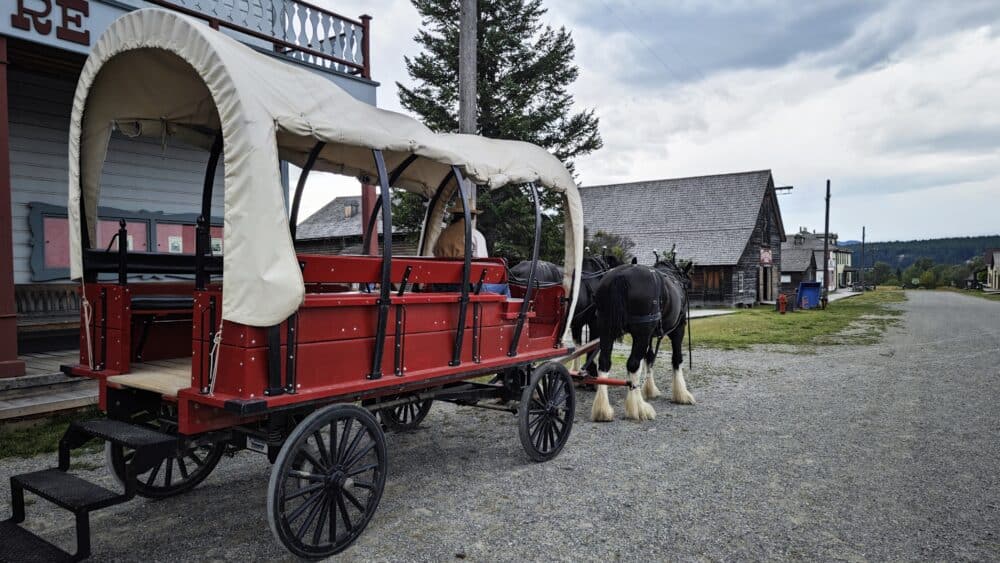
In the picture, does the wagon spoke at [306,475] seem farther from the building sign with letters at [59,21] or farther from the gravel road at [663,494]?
the building sign with letters at [59,21]

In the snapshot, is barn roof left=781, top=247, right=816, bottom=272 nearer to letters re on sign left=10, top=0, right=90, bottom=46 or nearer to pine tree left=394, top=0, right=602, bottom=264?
pine tree left=394, top=0, right=602, bottom=264

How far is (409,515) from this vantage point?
402 cm

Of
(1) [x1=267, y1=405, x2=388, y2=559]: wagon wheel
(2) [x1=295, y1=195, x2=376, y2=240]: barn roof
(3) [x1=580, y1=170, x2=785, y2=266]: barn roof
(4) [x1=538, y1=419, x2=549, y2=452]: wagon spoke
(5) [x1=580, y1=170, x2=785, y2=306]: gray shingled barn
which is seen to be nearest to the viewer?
(1) [x1=267, y1=405, x2=388, y2=559]: wagon wheel

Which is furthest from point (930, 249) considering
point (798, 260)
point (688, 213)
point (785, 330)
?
point (785, 330)

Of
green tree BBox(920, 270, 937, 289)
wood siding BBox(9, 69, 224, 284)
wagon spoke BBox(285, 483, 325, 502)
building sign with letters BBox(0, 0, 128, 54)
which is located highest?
building sign with letters BBox(0, 0, 128, 54)

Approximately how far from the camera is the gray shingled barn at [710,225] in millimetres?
30297

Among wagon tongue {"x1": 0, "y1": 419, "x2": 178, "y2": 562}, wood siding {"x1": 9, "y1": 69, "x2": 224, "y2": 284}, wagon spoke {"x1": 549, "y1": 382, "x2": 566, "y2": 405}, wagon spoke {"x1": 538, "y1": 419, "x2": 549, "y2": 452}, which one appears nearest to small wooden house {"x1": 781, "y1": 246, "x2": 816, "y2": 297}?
wood siding {"x1": 9, "y1": 69, "x2": 224, "y2": 284}

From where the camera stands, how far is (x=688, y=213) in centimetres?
3316

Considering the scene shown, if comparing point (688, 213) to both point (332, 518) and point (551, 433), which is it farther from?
point (332, 518)

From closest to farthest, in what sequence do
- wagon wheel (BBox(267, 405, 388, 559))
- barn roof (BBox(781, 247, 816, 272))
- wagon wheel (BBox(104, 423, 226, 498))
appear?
wagon wheel (BBox(267, 405, 388, 559))
wagon wheel (BBox(104, 423, 226, 498))
barn roof (BBox(781, 247, 816, 272))

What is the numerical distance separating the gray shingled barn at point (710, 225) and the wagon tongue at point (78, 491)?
91.7ft

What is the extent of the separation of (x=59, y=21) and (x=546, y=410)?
6608mm

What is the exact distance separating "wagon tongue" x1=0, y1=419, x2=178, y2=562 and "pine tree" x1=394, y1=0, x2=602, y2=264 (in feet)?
38.7

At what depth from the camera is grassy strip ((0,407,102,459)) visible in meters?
5.18
